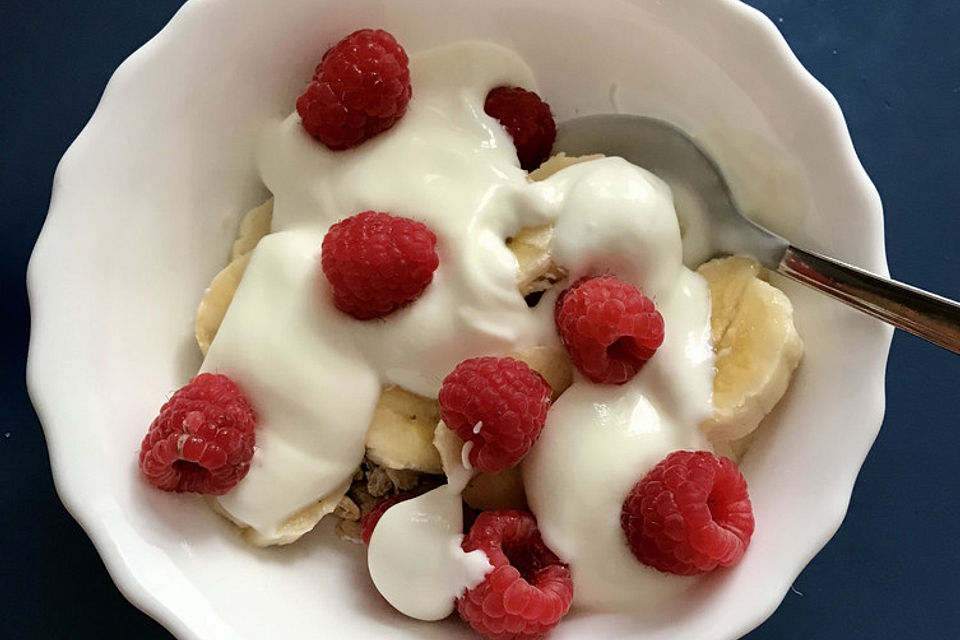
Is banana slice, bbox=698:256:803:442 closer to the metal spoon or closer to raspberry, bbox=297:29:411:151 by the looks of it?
the metal spoon

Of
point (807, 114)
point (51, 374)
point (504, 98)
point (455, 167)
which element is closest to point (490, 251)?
point (455, 167)

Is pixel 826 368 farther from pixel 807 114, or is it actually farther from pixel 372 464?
pixel 372 464

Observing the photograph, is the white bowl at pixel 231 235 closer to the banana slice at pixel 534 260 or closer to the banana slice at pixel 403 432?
the banana slice at pixel 403 432

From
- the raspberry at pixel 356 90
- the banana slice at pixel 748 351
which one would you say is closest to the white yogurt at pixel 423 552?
the banana slice at pixel 748 351

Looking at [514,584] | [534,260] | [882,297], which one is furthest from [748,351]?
[514,584]

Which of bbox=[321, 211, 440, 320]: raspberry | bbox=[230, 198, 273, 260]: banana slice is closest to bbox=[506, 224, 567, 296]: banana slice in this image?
bbox=[321, 211, 440, 320]: raspberry
